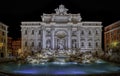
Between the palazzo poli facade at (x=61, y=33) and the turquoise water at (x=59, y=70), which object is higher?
the palazzo poli facade at (x=61, y=33)

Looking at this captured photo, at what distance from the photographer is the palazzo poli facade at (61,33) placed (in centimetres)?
8181

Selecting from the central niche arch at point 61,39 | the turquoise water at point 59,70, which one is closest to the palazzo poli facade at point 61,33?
the central niche arch at point 61,39

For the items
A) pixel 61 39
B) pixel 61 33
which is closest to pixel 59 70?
pixel 61 39

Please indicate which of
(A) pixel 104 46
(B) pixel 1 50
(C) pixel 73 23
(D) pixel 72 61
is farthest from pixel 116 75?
(A) pixel 104 46

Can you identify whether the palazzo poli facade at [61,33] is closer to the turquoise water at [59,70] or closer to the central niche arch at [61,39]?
the central niche arch at [61,39]

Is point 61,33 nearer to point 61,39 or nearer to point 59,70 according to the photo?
point 61,39

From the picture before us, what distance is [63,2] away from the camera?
321ft

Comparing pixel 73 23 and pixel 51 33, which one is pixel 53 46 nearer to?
pixel 51 33

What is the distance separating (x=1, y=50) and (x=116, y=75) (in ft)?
183

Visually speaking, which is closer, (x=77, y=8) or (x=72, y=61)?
(x=72, y=61)

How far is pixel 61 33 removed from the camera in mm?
83062

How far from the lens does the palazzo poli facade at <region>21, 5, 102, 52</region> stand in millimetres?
81812

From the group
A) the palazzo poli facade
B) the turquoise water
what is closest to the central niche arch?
the palazzo poli facade

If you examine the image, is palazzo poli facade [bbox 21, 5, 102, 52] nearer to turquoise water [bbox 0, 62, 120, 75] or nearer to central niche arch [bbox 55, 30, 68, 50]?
central niche arch [bbox 55, 30, 68, 50]
